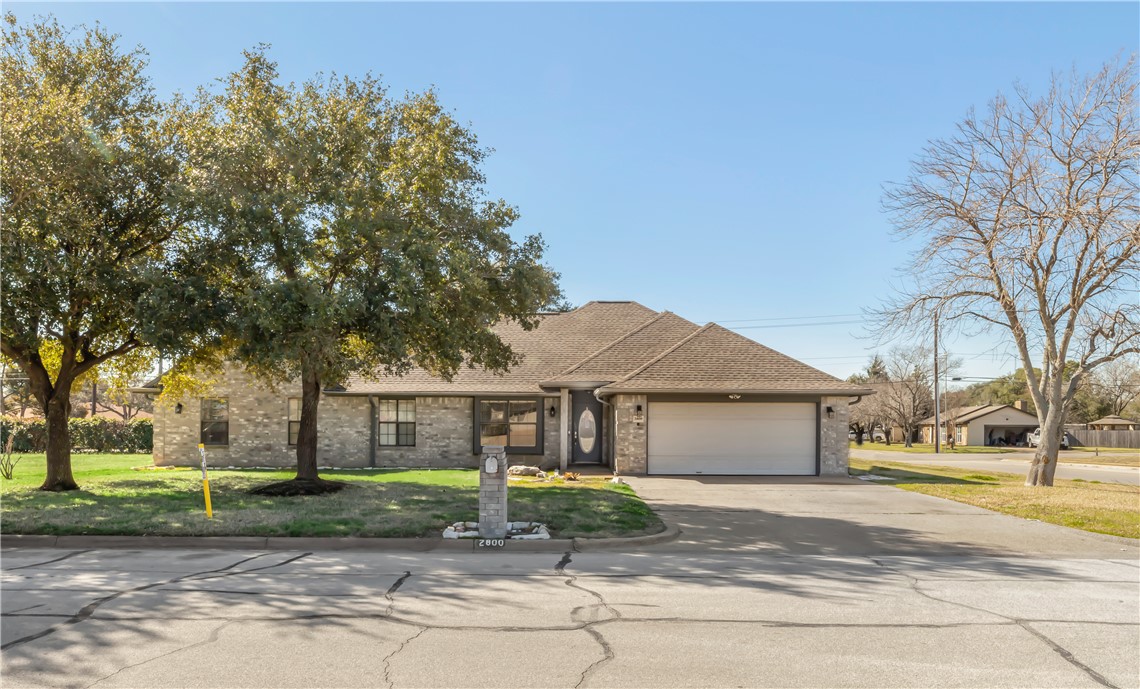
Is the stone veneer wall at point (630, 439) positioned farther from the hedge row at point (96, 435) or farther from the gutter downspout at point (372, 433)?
the hedge row at point (96, 435)

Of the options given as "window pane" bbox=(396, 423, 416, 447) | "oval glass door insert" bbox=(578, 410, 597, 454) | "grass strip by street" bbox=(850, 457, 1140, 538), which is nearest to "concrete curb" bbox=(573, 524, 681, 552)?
"grass strip by street" bbox=(850, 457, 1140, 538)

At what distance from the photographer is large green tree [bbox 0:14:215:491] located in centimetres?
1343

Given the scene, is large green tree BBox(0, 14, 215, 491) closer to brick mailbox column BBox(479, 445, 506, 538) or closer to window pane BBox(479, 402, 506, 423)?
brick mailbox column BBox(479, 445, 506, 538)

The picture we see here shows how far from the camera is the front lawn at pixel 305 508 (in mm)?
11156

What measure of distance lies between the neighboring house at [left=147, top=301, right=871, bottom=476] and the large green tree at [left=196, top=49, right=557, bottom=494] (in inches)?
271

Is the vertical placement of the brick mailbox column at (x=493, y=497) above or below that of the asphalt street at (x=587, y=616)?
above

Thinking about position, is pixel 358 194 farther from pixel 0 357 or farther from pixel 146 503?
pixel 0 357

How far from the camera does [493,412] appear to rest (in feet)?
80.7

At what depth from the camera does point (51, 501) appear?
14281 mm

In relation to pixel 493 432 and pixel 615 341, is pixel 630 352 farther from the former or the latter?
pixel 493 432

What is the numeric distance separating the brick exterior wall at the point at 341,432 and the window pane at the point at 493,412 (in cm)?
48

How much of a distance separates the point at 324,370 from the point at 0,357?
28.6 ft

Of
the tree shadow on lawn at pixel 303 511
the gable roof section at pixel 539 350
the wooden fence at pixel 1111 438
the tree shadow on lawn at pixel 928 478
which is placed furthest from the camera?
the wooden fence at pixel 1111 438

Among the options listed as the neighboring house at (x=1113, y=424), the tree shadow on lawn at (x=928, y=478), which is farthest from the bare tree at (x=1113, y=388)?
the tree shadow on lawn at (x=928, y=478)
